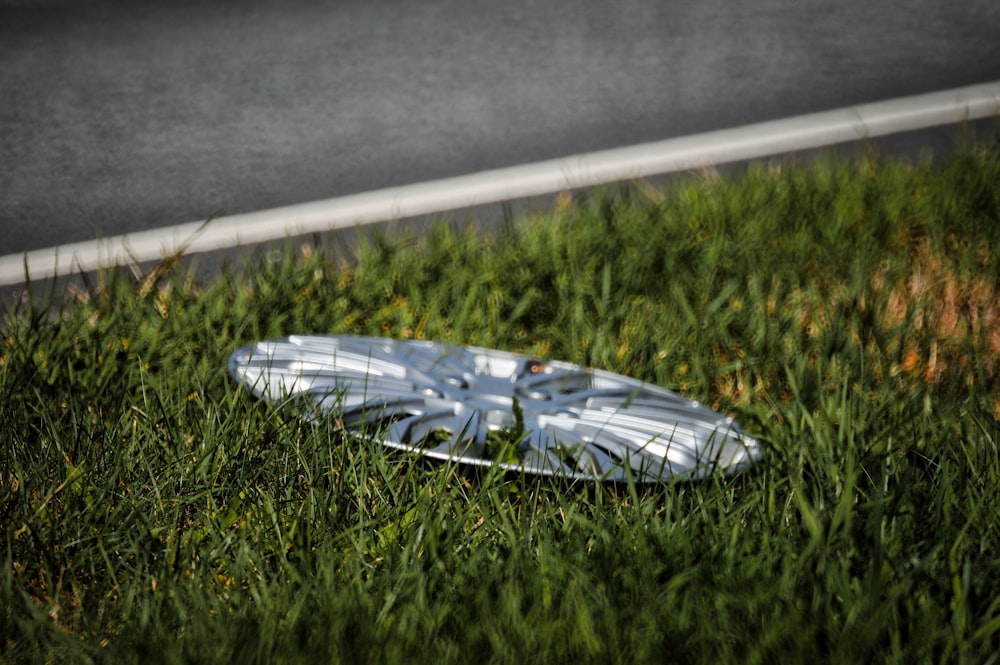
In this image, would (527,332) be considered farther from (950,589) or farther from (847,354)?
(950,589)

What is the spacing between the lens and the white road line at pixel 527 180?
3131mm

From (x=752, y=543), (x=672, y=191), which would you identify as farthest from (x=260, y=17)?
(x=752, y=543)

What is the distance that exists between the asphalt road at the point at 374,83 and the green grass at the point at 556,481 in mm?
727

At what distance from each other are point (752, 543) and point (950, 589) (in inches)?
13.8

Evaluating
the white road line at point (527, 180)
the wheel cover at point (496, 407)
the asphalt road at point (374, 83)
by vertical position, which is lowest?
the wheel cover at point (496, 407)

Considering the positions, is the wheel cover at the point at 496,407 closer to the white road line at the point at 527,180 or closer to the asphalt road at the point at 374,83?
the white road line at the point at 527,180

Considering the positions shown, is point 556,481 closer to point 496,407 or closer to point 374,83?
point 496,407

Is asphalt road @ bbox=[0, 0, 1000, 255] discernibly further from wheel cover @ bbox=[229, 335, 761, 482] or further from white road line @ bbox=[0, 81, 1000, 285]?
wheel cover @ bbox=[229, 335, 761, 482]

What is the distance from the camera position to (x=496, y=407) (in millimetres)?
2314

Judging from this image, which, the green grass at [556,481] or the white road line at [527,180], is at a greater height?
the white road line at [527,180]

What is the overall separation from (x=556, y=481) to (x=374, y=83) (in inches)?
117

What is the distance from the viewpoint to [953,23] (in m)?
5.05

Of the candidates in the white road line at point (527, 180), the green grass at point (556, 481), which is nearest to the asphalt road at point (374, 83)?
the white road line at point (527, 180)

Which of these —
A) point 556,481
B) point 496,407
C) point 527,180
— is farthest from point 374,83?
point 556,481
